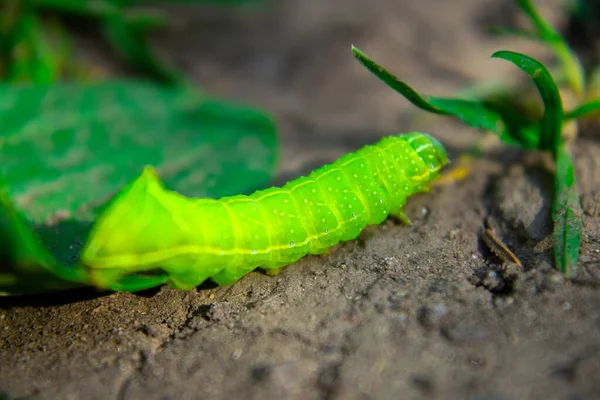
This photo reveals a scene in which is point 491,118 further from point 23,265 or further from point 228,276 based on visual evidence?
point 23,265

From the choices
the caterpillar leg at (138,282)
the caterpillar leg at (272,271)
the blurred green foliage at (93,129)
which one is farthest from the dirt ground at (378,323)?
the blurred green foliage at (93,129)

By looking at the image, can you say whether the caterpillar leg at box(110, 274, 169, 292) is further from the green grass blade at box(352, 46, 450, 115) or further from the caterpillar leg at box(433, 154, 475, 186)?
the caterpillar leg at box(433, 154, 475, 186)

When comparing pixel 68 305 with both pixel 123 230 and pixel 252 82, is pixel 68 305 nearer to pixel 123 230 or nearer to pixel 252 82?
pixel 123 230

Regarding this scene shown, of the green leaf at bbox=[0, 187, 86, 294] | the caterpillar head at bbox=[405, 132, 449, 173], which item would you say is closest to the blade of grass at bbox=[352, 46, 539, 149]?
the caterpillar head at bbox=[405, 132, 449, 173]

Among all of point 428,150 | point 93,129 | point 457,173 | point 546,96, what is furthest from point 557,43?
point 93,129

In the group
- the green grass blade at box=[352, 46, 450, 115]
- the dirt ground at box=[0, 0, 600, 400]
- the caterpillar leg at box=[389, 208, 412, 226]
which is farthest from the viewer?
the caterpillar leg at box=[389, 208, 412, 226]

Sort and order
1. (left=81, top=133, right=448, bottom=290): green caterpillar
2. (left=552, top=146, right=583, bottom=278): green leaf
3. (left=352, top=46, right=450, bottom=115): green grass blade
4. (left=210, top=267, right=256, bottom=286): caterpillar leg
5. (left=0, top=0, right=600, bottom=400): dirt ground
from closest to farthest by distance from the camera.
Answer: (left=0, top=0, right=600, bottom=400): dirt ground
(left=81, top=133, right=448, bottom=290): green caterpillar
(left=552, top=146, right=583, bottom=278): green leaf
(left=210, top=267, right=256, bottom=286): caterpillar leg
(left=352, top=46, right=450, bottom=115): green grass blade
